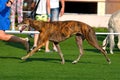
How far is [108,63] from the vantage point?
42.9ft

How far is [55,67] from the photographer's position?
12312 millimetres

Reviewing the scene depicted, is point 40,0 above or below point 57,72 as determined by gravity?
above

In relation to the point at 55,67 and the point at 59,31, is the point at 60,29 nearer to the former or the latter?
the point at 59,31

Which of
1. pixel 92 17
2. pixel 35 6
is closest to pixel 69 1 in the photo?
pixel 92 17

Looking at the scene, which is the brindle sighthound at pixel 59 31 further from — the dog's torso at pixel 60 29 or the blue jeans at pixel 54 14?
the blue jeans at pixel 54 14

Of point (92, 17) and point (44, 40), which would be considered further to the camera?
point (92, 17)

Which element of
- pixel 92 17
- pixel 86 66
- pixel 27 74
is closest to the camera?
pixel 27 74

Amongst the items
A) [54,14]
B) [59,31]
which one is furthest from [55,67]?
[54,14]

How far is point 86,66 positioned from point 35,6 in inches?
154

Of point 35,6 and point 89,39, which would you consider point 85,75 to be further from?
point 35,6

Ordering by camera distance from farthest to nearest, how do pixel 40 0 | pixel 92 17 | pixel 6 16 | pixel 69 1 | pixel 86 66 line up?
1. pixel 69 1
2. pixel 92 17
3. pixel 40 0
4. pixel 6 16
5. pixel 86 66

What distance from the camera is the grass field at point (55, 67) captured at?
10.9 meters

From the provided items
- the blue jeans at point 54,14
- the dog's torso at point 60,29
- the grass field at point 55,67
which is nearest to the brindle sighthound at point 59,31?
the dog's torso at point 60,29

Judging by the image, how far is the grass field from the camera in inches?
431
